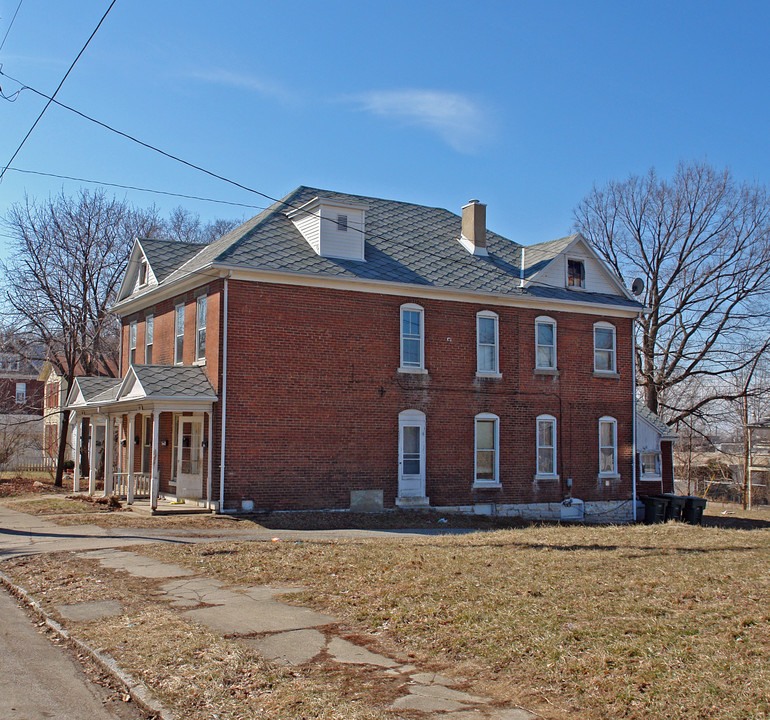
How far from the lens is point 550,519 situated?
81.6 feet

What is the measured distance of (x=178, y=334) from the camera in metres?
23.8

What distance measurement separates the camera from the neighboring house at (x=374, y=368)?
20562mm

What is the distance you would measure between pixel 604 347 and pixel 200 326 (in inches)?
515

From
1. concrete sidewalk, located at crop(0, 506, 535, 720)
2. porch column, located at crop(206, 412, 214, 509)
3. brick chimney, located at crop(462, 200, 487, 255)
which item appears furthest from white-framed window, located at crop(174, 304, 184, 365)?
brick chimney, located at crop(462, 200, 487, 255)

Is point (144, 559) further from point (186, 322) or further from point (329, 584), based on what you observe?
point (186, 322)

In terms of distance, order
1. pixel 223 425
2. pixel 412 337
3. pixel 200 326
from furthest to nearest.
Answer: pixel 412 337
pixel 200 326
pixel 223 425

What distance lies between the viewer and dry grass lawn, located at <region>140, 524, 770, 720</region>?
Answer: 600 centimetres

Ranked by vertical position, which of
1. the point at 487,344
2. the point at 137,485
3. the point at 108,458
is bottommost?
the point at 137,485

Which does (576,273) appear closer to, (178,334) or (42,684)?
(178,334)

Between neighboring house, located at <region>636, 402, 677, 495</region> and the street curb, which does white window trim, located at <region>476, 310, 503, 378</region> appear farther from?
the street curb

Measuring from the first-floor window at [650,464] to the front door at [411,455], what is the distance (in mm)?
9214

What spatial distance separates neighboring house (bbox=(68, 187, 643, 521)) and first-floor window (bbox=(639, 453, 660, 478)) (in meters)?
1.09

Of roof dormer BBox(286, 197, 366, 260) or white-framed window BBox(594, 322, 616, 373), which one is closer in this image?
roof dormer BBox(286, 197, 366, 260)

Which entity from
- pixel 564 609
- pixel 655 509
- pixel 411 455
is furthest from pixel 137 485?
pixel 564 609
